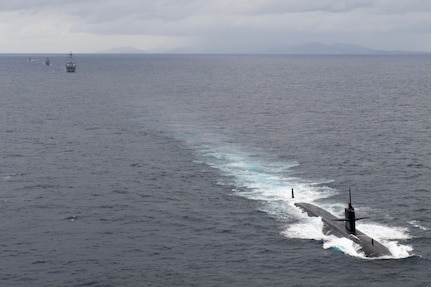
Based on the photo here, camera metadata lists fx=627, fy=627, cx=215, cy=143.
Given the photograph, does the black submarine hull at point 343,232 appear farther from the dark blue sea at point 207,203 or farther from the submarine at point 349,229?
the dark blue sea at point 207,203

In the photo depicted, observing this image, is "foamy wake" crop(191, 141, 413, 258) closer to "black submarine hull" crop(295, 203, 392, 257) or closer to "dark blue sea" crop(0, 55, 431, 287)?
"dark blue sea" crop(0, 55, 431, 287)

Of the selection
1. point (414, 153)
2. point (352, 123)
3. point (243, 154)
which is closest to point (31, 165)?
point (243, 154)

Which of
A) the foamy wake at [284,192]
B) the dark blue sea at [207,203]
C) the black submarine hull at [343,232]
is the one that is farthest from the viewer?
the foamy wake at [284,192]

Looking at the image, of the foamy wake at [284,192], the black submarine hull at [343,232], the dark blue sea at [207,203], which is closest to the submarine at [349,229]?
the black submarine hull at [343,232]

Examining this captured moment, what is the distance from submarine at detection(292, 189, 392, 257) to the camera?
78500mm

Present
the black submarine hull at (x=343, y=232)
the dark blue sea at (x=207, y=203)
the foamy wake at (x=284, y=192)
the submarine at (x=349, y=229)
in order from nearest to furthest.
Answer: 1. the dark blue sea at (x=207, y=203)
2. the black submarine hull at (x=343, y=232)
3. the submarine at (x=349, y=229)
4. the foamy wake at (x=284, y=192)

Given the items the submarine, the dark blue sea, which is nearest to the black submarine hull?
the submarine

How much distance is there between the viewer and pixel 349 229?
8488 centimetres

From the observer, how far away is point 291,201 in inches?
3994

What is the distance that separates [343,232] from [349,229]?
0.91 meters

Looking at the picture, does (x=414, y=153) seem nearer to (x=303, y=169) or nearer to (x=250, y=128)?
(x=303, y=169)

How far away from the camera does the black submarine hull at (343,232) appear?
78.2 metres

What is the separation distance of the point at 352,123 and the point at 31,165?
94.9 m

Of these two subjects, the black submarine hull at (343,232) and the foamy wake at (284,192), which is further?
the foamy wake at (284,192)
